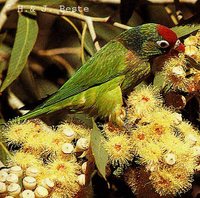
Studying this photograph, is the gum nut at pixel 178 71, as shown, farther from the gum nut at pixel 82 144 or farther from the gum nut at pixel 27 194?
the gum nut at pixel 27 194

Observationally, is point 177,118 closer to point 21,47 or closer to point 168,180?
point 168,180

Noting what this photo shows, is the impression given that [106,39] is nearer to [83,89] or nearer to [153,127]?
[83,89]

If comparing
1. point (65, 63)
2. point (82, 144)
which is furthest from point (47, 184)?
point (65, 63)

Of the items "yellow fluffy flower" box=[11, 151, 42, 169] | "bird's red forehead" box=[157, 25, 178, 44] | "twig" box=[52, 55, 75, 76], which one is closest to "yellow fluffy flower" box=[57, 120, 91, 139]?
"yellow fluffy flower" box=[11, 151, 42, 169]

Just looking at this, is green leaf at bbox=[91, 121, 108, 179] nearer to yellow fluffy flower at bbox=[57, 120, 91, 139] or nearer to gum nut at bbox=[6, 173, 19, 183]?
yellow fluffy flower at bbox=[57, 120, 91, 139]

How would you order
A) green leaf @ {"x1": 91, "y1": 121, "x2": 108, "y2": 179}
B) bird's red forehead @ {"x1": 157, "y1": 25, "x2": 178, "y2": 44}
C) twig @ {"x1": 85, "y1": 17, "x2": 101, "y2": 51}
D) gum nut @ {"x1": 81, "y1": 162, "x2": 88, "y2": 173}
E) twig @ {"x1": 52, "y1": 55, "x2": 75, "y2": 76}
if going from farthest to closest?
twig @ {"x1": 52, "y1": 55, "x2": 75, "y2": 76}
twig @ {"x1": 85, "y1": 17, "x2": 101, "y2": 51}
bird's red forehead @ {"x1": 157, "y1": 25, "x2": 178, "y2": 44}
gum nut @ {"x1": 81, "y1": 162, "x2": 88, "y2": 173}
green leaf @ {"x1": 91, "y1": 121, "x2": 108, "y2": 179}

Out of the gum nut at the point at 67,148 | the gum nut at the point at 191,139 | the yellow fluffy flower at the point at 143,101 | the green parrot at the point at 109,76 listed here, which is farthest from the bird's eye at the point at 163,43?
the gum nut at the point at 67,148

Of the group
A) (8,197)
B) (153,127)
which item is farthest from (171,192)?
(8,197)
